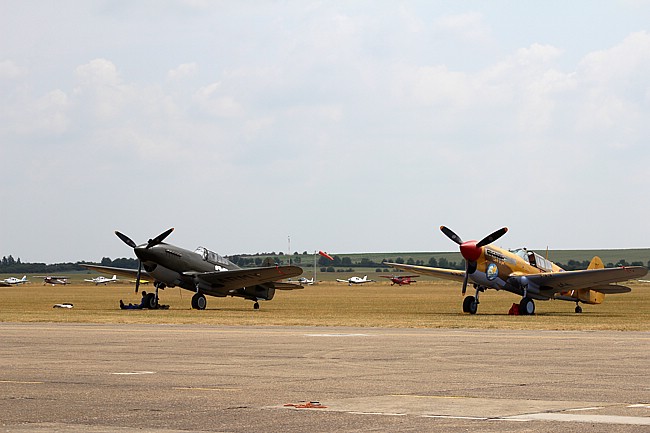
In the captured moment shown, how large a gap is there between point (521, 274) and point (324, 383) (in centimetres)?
3304

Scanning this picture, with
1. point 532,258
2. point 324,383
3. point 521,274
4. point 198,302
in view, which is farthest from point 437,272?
point 324,383

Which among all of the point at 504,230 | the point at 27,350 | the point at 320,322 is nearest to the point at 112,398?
the point at 27,350

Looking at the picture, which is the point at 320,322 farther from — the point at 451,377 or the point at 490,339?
the point at 451,377

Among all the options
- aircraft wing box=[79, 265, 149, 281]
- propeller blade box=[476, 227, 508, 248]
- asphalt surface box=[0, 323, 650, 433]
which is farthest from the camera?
aircraft wing box=[79, 265, 149, 281]

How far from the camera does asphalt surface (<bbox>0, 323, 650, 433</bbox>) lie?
37.9ft

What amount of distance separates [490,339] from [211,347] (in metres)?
7.26

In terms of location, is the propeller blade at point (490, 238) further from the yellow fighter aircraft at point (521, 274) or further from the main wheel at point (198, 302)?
the main wheel at point (198, 302)

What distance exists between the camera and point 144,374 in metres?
17.0

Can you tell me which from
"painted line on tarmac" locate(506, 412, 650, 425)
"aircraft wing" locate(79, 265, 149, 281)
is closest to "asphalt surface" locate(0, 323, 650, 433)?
"painted line on tarmac" locate(506, 412, 650, 425)

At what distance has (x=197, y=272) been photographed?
55.1 meters

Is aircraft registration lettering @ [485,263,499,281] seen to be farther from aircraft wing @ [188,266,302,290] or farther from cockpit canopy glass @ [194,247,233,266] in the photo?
cockpit canopy glass @ [194,247,233,266]

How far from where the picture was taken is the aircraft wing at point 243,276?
53.8 meters

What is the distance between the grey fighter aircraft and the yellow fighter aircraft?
31.1 feet

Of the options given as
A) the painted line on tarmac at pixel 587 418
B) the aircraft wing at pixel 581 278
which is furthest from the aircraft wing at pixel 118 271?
the painted line on tarmac at pixel 587 418
